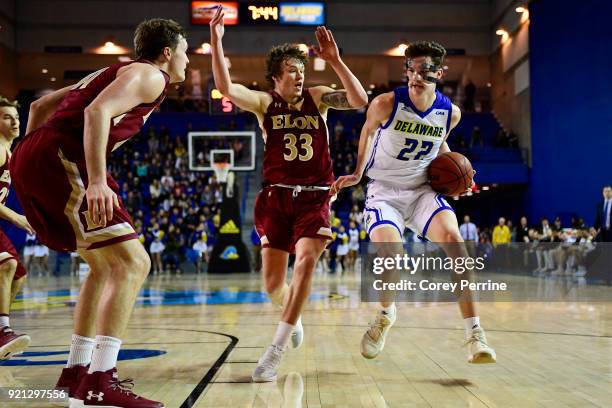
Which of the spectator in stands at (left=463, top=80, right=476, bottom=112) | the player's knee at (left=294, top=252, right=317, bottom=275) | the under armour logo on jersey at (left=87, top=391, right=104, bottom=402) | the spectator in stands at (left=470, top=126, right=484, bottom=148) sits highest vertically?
the spectator in stands at (left=463, top=80, right=476, bottom=112)

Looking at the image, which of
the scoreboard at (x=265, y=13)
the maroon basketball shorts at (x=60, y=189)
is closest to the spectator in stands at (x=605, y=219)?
the maroon basketball shorts at (x=60, y=189)

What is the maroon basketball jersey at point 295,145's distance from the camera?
4891 millimetres

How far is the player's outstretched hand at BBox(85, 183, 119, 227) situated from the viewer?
3094 mm

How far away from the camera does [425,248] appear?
20.3 metres

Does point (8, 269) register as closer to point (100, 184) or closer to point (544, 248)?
point (100, 184)

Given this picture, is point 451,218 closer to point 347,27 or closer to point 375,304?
point 375,304

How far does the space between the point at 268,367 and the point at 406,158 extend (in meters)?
1.90

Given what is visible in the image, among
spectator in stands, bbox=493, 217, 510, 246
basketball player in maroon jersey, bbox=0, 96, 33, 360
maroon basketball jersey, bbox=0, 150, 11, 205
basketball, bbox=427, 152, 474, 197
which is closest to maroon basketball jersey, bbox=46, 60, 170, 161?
basketball player in maroon jersey, bbox=0, 96, 33, 360

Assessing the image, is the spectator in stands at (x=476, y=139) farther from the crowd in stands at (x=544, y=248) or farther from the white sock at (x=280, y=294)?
the white sock at (x=280, y=294)

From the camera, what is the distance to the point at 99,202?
310 centimetres

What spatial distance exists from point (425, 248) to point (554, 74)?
289 inches

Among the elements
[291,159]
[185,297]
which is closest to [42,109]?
[291,159]

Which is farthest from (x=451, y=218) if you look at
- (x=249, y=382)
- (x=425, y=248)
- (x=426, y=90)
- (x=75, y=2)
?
(x=75, y=2)

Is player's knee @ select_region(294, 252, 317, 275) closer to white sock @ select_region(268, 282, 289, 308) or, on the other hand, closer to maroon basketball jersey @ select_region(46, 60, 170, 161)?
white sock @ select_region(268, 282, 289, 308)
